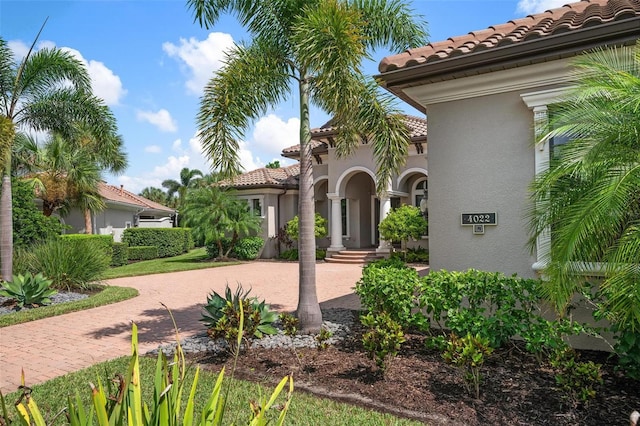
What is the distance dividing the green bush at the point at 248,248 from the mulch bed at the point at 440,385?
1773cm

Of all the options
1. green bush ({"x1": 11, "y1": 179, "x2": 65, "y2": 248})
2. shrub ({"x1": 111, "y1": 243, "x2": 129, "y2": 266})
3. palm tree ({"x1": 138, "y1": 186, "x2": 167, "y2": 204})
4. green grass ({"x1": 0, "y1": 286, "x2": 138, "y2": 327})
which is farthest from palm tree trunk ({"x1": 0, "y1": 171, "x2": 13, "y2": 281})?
palm tree ({"x1": 138, "y1": 186, "x2": 167, "y2": 204})

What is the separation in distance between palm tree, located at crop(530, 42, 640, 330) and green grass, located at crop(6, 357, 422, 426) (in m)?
2.34

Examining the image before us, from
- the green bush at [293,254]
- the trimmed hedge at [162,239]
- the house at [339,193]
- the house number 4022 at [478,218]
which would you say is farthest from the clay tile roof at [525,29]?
the trimmed hedge at [162,239]

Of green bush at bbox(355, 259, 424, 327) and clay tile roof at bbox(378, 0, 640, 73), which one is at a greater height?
clay tile roof at bbox(378, 0, 640, 73)

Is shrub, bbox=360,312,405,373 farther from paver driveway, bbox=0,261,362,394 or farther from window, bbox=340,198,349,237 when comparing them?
window, bbox=340,198,349,237

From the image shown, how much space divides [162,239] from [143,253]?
6.93ft

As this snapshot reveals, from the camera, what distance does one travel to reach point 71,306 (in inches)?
416

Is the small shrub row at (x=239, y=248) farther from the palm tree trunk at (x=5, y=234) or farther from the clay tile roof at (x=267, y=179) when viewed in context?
the palm tree trunk at (x=5, y=234)

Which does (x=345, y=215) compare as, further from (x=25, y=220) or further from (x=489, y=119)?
(x=489, y=119)

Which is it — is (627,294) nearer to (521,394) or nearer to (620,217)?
(620,217)

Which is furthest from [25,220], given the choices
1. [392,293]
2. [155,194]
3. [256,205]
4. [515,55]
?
[155,194]

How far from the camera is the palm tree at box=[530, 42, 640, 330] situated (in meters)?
3.81

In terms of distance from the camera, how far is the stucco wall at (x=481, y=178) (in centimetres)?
655

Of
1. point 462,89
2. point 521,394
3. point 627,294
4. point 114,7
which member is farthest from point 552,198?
point 114,7
